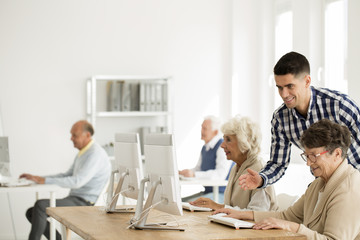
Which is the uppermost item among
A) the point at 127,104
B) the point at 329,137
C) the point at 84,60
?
the point at 84,60

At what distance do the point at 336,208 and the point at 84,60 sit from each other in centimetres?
458

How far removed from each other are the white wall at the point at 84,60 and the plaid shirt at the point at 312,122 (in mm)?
3679

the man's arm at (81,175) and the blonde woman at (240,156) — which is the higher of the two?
the blonde woman at (240,156)

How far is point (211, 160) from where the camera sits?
567 cm

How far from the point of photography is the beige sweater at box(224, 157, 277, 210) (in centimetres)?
325

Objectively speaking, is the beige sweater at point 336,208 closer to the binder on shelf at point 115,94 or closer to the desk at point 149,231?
the desk at point 149,231

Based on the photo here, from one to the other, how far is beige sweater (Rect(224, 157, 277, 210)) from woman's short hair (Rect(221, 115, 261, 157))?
7cm

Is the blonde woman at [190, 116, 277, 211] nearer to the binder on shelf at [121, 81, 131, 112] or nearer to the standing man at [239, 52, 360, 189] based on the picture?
the standing man at [239, 52, 360, 189]

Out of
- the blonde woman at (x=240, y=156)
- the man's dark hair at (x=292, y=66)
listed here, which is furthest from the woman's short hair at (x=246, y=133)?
the man's dark hair at (x=292, y=66)

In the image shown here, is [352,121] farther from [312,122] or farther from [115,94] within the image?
[115,94]

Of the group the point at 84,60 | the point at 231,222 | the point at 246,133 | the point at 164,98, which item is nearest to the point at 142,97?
the point at 164,98

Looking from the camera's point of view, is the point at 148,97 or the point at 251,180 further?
the point at 148,97

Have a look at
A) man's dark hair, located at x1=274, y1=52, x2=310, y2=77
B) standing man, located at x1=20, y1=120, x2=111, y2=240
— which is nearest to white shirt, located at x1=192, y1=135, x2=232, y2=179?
standing man, located at x1=20, y1=120, x2=111, y2=240

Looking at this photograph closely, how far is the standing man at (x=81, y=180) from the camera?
5.05 metres
